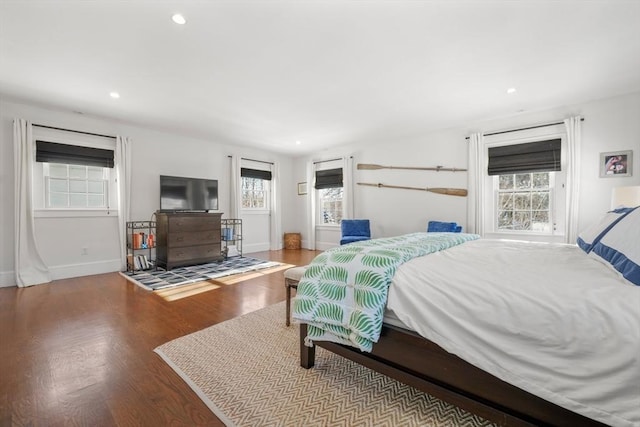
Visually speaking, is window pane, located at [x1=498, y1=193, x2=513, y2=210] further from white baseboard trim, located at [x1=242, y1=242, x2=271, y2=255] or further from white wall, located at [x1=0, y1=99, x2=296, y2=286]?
white wall, located at [x1=0, y1=99, x2=296, y2=286]

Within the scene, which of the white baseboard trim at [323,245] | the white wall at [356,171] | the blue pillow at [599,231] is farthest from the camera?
the white baseboard trim at [323,245]

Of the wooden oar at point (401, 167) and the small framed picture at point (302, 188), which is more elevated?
the wooden oar at point (401, 167)

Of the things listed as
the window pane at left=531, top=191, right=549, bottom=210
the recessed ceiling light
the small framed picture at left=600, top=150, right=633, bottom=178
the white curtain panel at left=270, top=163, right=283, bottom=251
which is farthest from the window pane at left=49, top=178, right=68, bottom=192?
the small framed picture at left=600, top=150, right=633, bottom=178

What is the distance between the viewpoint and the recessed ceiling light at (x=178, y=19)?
6.81ft

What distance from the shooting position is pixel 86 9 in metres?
2.01

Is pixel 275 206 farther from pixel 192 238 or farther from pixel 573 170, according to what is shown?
pixel 573 170

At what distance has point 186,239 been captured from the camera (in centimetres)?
475

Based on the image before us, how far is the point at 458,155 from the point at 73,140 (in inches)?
242

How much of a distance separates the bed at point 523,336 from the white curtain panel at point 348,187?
4.54m

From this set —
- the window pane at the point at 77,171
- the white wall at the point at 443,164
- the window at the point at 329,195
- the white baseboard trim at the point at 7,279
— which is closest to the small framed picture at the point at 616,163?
the white wall at the point at 443,164

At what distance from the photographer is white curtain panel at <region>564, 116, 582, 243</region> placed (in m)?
3.75

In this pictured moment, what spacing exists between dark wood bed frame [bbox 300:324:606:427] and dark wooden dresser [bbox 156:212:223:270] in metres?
3.94

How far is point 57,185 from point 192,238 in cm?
204

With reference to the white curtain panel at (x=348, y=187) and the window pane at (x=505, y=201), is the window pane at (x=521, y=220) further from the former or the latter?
the white curtain panel at (x=348, y=187)
